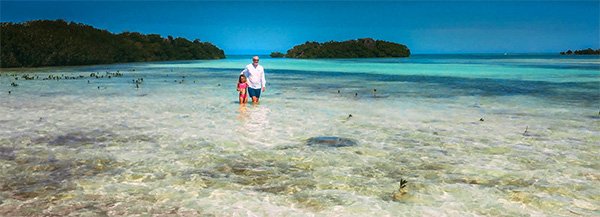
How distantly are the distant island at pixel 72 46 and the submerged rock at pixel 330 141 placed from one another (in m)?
70.8

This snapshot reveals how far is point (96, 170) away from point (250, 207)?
3.70 meters

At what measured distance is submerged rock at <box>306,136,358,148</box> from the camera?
1185 centimetres

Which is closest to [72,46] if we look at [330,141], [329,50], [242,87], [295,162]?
[242,87]

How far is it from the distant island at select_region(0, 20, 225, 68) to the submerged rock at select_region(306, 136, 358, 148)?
70.8 metres

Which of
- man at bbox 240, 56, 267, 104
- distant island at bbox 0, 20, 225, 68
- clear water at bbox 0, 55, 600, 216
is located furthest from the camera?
distant island at bbox 0, 20, 225, 68

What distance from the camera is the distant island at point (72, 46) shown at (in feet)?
244

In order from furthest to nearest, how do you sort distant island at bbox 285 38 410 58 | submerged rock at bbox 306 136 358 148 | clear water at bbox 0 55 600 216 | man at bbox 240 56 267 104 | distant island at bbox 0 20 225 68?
1. distant island at bbox 285 38 410 58
2. distant island at bbox 0 20 225 68
3. man at bbox 240 56 267 104
4. submerged rock at bbox 306 136 358 148
5. clear water at bbox 0 55 600 216

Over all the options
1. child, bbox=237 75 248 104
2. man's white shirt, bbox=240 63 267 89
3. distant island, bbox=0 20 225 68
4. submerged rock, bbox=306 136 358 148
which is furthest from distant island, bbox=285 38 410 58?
submerged rock, bbox=306 136 358 148

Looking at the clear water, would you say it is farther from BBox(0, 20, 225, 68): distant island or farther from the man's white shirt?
BBox(0, 20, 225, 68): distant island

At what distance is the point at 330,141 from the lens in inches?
482

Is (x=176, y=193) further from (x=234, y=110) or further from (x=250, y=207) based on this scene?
(x=234, y=110)

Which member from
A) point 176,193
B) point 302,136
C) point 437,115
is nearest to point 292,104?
point 437,115

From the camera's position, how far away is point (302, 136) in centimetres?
1294

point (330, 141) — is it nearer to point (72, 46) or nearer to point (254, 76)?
point (254, 76)
